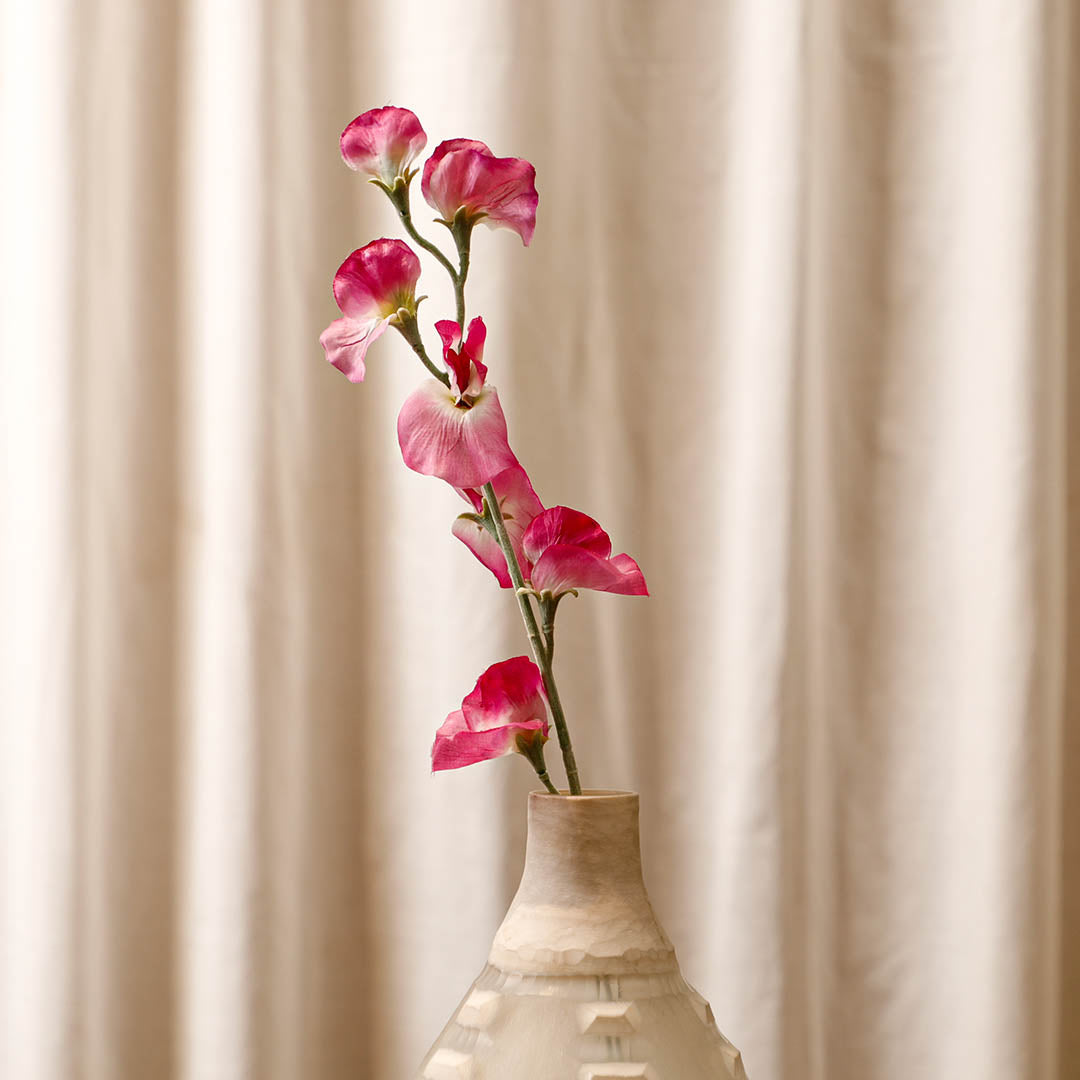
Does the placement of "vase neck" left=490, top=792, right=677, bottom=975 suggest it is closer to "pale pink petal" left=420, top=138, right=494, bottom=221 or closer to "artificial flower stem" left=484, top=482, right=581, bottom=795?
"artificial flower stem" left=484, top=482, right=581, bottom=795

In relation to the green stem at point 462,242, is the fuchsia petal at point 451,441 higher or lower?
lower

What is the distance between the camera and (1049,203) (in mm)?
893

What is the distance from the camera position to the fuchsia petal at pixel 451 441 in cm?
63

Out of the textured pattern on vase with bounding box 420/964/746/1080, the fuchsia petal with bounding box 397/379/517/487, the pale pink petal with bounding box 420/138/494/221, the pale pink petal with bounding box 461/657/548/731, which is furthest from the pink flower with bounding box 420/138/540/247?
the textured pattern on vase with bounding box 420/964/746/1080

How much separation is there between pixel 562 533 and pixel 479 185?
19 centimetres

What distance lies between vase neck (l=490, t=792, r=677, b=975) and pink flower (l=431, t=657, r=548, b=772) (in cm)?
4

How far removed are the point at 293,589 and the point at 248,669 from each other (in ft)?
0.22

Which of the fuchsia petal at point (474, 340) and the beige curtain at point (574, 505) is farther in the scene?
the beige curtain at point (574, 505)

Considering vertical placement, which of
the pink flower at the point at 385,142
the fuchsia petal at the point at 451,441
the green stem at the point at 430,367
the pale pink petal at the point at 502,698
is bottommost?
the pale pink petal at the point at 502,698

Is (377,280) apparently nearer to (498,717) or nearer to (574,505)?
(498,717)

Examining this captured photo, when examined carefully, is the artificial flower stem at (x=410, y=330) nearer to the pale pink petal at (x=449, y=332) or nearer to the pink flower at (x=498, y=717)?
the pale pink petal at (x=449, y=332)

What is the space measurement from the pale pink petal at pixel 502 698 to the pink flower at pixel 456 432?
0.33 feet

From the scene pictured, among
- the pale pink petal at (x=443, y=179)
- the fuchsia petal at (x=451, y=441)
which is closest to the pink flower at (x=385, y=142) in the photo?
the pale pink petal at (x=443, y=179)

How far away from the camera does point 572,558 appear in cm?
64
